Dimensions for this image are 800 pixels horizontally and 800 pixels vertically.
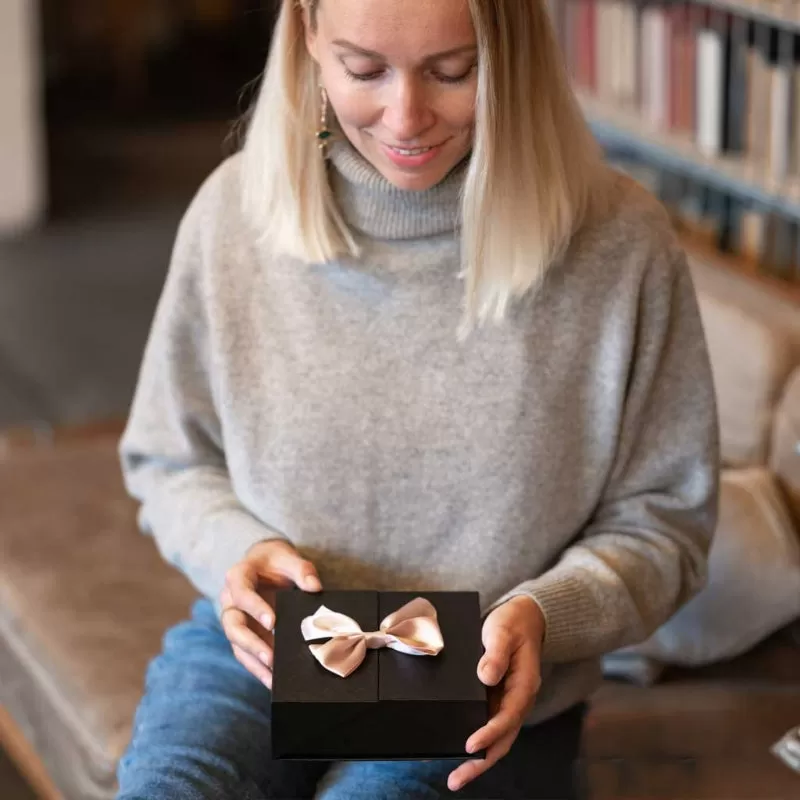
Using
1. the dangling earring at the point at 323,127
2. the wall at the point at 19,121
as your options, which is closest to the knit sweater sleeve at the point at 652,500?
the dangling earring at the point at 323,127

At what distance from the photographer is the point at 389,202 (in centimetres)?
127

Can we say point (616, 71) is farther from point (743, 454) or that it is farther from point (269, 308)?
point (269, 308)

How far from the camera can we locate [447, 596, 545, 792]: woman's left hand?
3.62ft

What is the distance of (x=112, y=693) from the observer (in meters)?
1.59

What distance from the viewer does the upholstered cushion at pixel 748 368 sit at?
1.78 metres

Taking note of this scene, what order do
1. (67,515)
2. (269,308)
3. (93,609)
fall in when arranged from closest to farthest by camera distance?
(269,308)
(93,609)
(67,515)

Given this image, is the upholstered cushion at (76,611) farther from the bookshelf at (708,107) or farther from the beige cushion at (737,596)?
the bookshelf at (708,107)

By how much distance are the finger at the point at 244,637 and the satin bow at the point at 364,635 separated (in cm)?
4

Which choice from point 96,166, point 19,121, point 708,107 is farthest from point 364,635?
point 96,166

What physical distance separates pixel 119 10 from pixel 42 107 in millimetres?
548

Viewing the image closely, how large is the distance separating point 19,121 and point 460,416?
3238mm

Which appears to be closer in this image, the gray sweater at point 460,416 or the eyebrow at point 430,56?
the eyebrow at point 430,56

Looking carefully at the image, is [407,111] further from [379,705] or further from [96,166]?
[96,166]

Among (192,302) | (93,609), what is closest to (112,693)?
(93,609)
